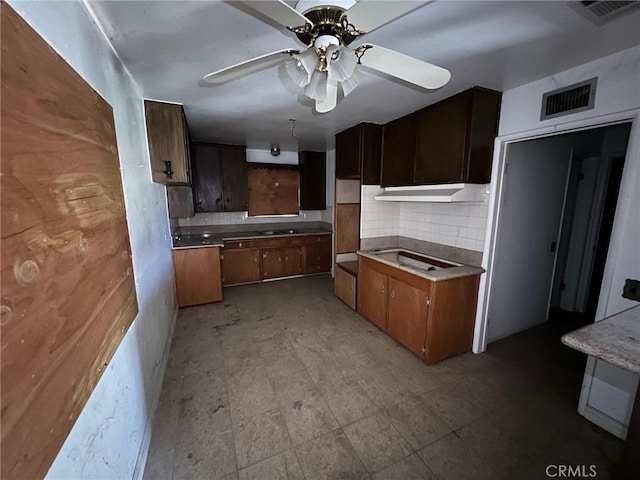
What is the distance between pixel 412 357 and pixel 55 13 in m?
3.05

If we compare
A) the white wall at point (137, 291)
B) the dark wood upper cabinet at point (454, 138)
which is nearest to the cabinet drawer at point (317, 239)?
the dark wood upper cabinet at point (454, 138)

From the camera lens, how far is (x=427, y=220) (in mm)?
3115

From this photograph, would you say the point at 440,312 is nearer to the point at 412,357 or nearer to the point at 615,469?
the point at 412,357

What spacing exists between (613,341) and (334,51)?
168 centimetres

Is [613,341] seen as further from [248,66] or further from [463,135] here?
[248,66]

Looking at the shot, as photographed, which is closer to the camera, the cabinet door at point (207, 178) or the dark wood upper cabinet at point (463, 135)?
the dark wood upper cabinet at point (463, 135)

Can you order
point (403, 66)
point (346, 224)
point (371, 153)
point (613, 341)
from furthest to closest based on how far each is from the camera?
point (346, 224) < point (371, 153) < point (403, 66) < point (613, 341)

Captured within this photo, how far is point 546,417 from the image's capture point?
182 centimetres

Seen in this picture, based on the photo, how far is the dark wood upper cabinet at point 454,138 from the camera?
2.14 meters

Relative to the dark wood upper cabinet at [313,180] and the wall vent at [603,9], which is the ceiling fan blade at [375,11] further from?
the dark wood upper cabinet at [313,180]

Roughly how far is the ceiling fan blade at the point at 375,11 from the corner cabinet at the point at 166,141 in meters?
2.10

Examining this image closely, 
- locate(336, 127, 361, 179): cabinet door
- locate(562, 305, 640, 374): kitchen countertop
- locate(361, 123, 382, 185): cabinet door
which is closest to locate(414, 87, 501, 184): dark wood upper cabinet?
locate(361, 123, 382, 185): cabinet door

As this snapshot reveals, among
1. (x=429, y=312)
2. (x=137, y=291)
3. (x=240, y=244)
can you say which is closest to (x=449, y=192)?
(x=429, y=312)

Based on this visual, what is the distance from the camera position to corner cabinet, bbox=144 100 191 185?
2363 mm
